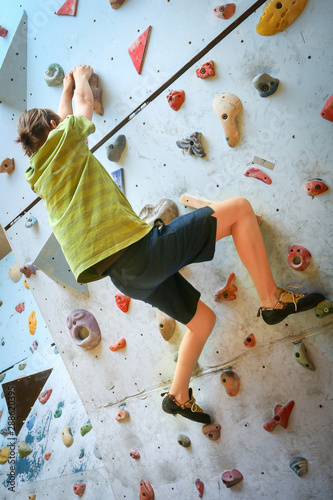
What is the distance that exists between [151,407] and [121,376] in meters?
0.24

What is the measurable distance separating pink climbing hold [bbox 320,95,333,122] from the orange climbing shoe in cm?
63

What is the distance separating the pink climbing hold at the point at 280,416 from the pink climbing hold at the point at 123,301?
34.4 inches

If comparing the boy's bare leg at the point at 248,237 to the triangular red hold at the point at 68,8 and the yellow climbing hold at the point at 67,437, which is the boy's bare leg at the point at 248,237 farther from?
the yellow climbing hold at the point at 67,437

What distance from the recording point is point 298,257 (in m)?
1.61

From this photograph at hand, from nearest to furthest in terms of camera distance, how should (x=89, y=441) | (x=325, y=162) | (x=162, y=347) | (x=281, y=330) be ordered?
(x=325, y=162) → (x=281, y=330) → (x=162, y=347) → (x=89, y=441)

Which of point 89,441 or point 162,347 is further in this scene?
point 89,441

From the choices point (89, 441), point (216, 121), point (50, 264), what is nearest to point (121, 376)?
point (50, 264)

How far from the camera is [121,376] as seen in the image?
226 cm

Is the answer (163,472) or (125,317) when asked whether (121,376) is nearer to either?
(125,317)

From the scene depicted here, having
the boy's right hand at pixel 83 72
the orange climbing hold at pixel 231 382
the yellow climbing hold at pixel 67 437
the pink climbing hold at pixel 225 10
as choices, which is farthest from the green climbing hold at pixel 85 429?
the pink climbing hold at pixel 225 10

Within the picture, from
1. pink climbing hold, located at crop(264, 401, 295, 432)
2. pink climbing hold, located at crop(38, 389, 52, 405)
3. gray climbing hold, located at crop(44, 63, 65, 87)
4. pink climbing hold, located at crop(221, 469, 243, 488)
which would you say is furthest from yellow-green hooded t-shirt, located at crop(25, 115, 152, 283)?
pink climbing hold, located at crop(38, 389, 52, 405)

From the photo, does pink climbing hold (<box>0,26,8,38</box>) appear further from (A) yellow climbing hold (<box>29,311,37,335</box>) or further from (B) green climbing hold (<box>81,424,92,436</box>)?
(B) green climbing hold (<box>81,424,92,436</box>)

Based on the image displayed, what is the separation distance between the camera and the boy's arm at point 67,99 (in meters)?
1.87

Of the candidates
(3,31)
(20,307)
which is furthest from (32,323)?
(3,31)
